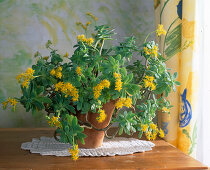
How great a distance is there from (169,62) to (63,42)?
0.59m

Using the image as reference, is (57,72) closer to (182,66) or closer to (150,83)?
(150,83)

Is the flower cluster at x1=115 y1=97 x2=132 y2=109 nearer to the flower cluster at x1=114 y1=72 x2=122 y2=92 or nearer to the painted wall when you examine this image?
the flower cluster at x1=114 y1=72 x2=122 y2=92

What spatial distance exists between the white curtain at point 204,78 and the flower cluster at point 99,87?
47 centimetres

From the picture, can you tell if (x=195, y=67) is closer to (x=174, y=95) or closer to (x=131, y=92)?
(x=174, y=95)

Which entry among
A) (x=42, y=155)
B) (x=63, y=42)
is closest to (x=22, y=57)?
(x=63, y=42)

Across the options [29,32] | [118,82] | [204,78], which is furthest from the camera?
[29,32]

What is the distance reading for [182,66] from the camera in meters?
1.08

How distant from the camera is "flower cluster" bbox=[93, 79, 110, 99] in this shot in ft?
2.51

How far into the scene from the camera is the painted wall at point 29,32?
53.6 inches

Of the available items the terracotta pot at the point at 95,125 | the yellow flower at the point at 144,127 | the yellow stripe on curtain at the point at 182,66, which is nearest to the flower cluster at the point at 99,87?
the terracotta pot at the point at 95,125

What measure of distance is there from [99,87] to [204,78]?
490mm

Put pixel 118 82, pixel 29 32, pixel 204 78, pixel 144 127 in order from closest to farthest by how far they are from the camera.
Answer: pixel 118 82 < pixel 144 127 < pixel 204 78 < pixel 29 32

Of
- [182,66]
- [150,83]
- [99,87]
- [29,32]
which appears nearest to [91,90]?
[99,87]

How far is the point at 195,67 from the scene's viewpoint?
1038 mm
